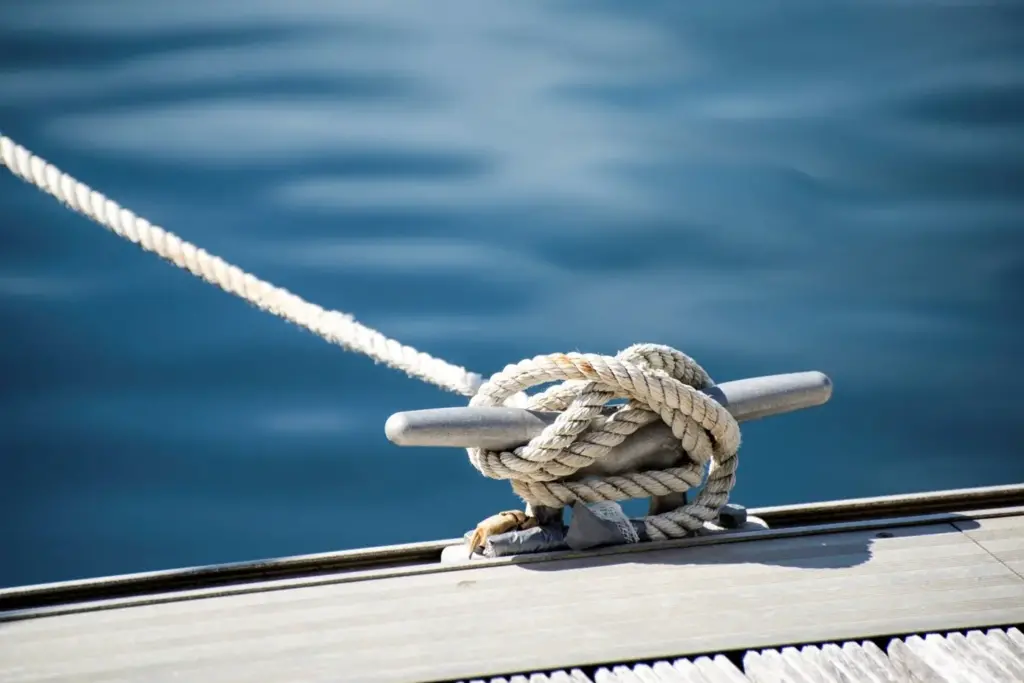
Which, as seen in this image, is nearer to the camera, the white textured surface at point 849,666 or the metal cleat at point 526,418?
the white textured surface at point 849,666

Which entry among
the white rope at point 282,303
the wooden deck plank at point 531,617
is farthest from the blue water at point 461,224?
the wooden deck plank at point 531,617

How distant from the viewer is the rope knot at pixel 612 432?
5.97ft

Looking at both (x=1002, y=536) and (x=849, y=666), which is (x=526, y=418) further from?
(x=1002, y=536)

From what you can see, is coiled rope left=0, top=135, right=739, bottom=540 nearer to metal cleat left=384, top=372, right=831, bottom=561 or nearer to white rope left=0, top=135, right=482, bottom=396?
metal cleat left=384, top=372, right=831, bottom=561

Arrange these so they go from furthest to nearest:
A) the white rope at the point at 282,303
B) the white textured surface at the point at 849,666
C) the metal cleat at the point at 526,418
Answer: the white rope at the point at 282,303
the metal cleat at the point at 526,418
the white textured surface at the point at 849,666

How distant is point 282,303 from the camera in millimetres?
2857

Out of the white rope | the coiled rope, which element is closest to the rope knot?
the coiled rope

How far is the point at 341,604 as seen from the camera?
1704 millimetres

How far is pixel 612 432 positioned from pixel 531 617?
1.00 ft

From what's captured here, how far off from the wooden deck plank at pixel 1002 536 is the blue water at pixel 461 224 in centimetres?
142

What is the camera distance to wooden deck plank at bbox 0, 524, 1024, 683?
1569 millimetres

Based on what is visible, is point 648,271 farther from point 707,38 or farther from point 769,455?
point 707,38

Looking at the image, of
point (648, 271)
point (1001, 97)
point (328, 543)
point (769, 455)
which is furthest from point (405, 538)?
point (1001, 97)

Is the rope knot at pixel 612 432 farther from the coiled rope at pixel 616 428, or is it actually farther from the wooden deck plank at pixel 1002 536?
the wooden deck plank at pixel 1002 536
